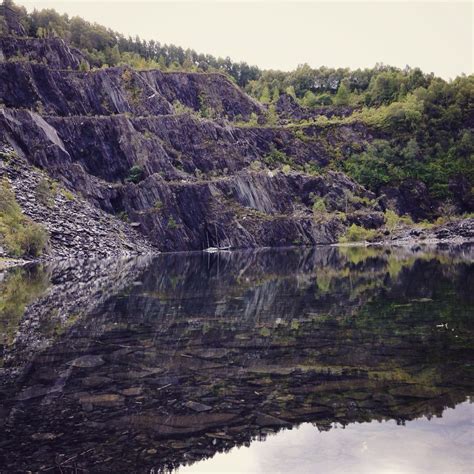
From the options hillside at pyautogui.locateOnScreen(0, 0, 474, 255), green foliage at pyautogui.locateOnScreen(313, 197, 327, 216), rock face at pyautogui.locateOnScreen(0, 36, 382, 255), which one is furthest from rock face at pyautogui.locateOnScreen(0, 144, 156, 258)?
green foliage at pyautogui.locateOnScreen(313, 197, 327, 216)

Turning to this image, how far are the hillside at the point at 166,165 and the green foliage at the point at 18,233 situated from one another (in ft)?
16.1

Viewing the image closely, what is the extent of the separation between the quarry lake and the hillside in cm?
5677

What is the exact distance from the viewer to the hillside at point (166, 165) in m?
91.9

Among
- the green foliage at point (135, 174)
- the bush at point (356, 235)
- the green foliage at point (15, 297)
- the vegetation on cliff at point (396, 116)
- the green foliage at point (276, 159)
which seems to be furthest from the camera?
the vegetation on cliff at point (396, 116)

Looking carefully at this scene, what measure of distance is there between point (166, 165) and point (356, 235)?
43682 millimetres

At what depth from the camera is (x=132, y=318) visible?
2123 centimetres

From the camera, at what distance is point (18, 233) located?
6234cm

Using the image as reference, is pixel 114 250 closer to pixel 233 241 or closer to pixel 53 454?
pixel 233 241

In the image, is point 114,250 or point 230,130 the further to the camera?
point 230,130

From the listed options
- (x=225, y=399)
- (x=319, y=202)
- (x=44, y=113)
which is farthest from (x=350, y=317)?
(x=44, y=113)

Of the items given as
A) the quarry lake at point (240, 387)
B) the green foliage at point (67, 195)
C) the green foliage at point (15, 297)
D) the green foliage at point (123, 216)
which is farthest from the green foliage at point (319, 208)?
→ the quarry lake at point (240, 387)

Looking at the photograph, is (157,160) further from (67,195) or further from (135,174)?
(67,195)

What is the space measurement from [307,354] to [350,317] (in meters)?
6.12

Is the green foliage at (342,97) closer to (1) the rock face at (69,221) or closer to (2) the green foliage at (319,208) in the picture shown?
(2) the green foliage at (319,208)
